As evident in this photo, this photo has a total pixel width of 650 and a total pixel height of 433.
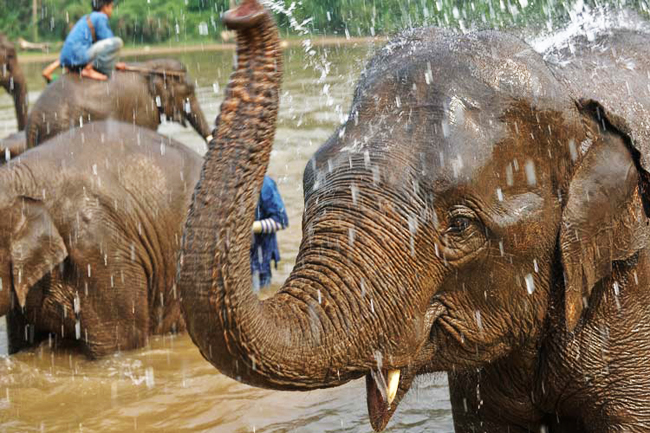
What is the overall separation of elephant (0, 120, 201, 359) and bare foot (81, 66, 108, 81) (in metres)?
3.11

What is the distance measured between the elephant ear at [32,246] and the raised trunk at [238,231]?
10.8ft

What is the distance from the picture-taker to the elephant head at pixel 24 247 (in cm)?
572

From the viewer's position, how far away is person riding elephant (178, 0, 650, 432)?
2555mm

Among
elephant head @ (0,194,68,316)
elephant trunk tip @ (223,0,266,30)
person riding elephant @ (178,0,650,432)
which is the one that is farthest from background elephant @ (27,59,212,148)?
elephant trunk tip @ (223,0,266,30)

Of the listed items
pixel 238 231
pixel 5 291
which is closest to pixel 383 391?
pixel 238 231

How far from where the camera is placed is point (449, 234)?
3.02m

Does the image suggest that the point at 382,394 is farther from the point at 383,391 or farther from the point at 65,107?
the point at 65,107

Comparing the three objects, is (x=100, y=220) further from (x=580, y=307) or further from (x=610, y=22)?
(x=580, y=307)

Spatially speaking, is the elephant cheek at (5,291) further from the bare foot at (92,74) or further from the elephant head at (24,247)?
the bare foot at (92,74)

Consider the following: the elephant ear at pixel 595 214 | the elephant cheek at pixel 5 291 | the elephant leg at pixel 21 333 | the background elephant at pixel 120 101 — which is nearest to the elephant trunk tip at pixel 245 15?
the elephant ear at pixel 595 214

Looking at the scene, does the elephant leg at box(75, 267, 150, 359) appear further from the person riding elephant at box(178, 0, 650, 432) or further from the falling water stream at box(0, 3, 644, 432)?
the person riding elephant at box(178, 0, 650, 432)

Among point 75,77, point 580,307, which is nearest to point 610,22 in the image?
point 580,307

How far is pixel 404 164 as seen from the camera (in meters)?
2.97

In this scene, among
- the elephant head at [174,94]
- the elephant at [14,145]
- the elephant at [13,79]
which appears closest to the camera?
the elephant at [14,145]
